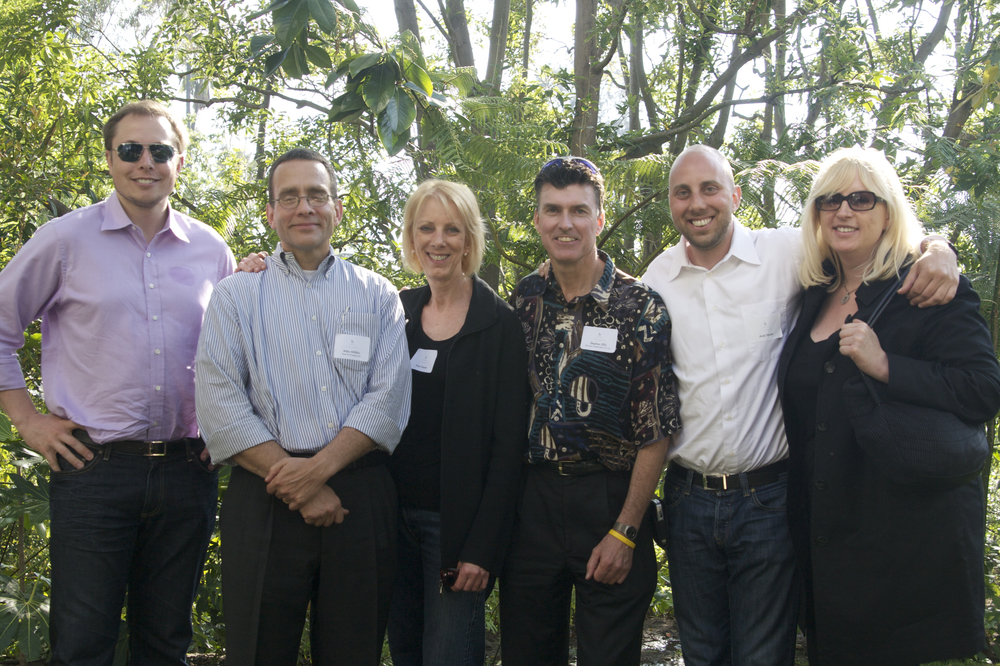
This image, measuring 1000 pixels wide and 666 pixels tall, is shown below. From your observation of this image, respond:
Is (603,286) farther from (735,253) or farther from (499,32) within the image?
(499,32)

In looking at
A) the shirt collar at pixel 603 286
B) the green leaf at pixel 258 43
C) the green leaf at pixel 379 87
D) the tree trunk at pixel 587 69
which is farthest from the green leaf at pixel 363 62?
the tree trunk at pixel 587 69

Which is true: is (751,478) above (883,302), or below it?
below

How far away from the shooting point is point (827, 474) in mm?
2467

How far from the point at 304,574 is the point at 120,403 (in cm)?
98

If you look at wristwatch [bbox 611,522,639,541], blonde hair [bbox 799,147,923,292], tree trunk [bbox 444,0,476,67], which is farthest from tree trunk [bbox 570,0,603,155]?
wristwatch [bbox 611,522,639,541]

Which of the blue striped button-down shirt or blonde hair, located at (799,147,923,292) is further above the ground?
blonde hair, located at (799,147,923,292)

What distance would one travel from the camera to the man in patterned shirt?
2.67 metres

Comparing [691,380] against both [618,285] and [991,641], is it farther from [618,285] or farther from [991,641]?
[991,641]

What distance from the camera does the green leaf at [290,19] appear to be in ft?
12.8

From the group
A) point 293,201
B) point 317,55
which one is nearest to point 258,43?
point 317,55

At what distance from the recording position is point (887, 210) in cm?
258

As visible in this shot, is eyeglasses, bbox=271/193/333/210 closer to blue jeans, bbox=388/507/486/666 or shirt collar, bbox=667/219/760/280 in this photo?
blue jeans, bbox=388/507/486/666

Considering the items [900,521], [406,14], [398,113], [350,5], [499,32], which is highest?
[406,14]

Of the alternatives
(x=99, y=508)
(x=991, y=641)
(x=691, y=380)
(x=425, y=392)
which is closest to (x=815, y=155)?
(x=991, y=641)
